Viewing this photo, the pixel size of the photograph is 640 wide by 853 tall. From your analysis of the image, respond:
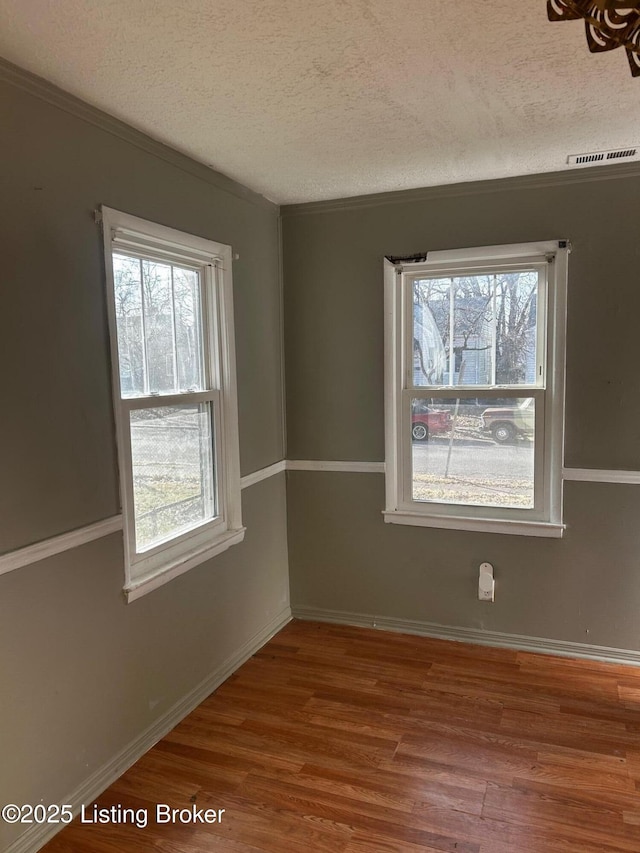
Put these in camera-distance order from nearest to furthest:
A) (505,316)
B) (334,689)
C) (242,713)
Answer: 1. (242,713)
2. (334,689)
3. (505,316)

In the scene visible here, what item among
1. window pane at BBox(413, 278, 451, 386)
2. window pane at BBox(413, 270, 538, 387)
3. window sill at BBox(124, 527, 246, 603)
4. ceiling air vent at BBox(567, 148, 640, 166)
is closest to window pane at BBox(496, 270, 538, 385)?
window pane at BBox(413, 270, 538, 387)

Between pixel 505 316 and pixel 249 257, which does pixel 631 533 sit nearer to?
pixel 505 316

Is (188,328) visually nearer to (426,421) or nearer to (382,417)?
(382,417)

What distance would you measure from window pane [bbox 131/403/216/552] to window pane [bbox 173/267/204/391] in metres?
0.13

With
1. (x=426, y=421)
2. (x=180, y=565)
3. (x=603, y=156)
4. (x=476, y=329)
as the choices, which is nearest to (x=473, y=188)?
(x=603, y=156)

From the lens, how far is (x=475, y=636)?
3250 mm

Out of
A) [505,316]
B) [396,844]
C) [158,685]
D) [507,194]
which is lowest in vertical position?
[396,844]

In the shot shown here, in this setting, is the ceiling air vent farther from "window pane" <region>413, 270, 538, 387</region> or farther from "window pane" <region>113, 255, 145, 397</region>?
"window pane" <region>113, 255, 145, 397</region>

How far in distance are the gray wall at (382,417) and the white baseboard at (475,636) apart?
4 cm

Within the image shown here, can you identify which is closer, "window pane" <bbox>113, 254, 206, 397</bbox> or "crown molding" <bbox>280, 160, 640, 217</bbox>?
"window pane" <bbox>113, 254, 206, 397</bbox>

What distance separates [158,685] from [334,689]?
0.83 m

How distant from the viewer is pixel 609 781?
215cm

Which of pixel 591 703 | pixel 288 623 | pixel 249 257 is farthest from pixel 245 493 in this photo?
pixel 591 703

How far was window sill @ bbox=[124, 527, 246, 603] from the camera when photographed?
2293 millimetres
